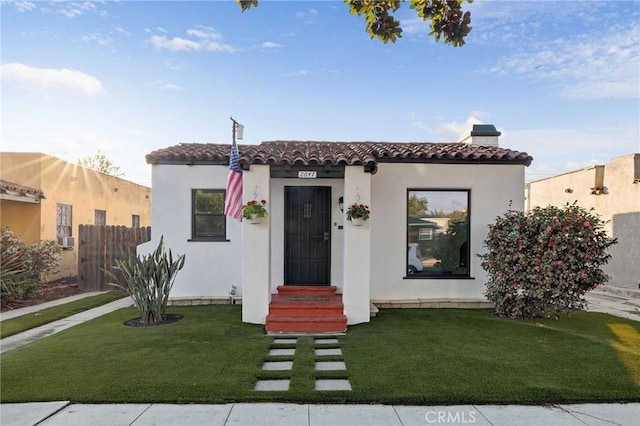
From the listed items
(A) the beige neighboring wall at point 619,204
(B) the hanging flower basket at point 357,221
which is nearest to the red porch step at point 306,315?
(B) the hanging flower basket at point 357,221

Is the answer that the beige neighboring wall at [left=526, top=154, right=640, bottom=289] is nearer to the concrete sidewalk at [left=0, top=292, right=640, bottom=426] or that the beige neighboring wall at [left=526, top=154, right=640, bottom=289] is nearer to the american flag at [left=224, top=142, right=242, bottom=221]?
the concrete sidewalk at [left=0, top=292, right=640, bottom=426]

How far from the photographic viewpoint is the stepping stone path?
177 inches

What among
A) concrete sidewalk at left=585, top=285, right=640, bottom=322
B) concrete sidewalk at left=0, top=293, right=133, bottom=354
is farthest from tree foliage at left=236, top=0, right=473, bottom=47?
concrete sidewalk at left=585, top=285, right=640, bottom=322

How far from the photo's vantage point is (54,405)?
4.00 meters

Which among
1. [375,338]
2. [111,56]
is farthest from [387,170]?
[111,56]

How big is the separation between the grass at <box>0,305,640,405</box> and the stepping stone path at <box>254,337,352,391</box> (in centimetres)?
9

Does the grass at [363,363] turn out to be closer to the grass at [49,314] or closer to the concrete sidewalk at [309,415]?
the concrete sidewalk at [309,415]

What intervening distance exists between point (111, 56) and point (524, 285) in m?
10.6

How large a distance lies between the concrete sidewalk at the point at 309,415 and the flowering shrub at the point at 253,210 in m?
3.76

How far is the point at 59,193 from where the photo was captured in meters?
13.0

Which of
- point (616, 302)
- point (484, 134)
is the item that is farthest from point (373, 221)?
point (616, 302)

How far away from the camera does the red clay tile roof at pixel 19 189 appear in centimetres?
1028

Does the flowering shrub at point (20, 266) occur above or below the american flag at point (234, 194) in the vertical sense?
below

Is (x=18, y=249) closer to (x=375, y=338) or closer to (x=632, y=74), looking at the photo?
(x=375, y=338)
